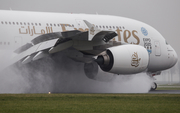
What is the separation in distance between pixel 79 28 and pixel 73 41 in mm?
2690

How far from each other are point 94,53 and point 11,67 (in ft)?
12.8

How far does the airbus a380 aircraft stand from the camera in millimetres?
15711

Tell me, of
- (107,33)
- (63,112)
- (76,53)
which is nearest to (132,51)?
(107,33)

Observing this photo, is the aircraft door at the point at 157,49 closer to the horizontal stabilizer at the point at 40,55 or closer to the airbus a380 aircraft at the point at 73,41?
the airbus a380 aircraft at the point at 73,41

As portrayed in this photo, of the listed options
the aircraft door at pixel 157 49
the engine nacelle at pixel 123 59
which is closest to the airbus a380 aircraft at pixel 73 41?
the engine nacelle at pixel 123 59

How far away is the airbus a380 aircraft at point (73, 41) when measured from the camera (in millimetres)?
15711

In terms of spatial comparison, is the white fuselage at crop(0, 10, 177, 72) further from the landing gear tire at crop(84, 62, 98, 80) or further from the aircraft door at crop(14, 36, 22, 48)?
the landing gear tire at crop(84, 62, 98, 80)

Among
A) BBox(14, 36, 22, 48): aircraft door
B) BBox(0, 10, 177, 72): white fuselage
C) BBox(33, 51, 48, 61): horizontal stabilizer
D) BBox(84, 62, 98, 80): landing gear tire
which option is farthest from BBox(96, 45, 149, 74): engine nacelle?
BBox(14, 36, 22, 48): aircraft door

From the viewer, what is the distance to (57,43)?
51.5 feet

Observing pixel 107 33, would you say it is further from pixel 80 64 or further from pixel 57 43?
pixel 80 64

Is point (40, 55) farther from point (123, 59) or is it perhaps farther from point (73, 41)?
point (123, 59)

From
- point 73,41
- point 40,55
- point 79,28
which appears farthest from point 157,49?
point 40,55

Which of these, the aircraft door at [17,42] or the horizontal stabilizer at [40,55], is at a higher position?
the aircraft door at [17,42]

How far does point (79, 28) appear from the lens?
18391mm
